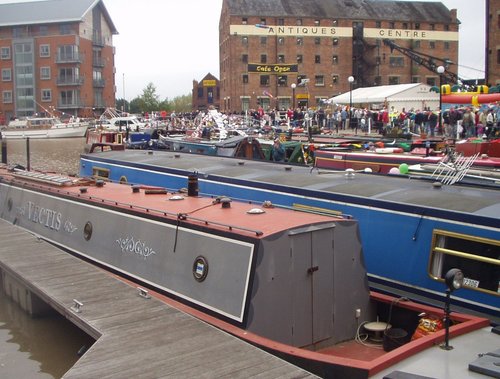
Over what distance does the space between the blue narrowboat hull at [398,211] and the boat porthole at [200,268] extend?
6.39 ft

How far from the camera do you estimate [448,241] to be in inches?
308

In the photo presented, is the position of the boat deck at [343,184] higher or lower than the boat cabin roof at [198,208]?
higher

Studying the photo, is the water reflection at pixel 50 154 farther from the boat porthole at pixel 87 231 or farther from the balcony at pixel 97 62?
the balcony at pixel 97 62

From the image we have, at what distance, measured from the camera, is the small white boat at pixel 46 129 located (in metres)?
58.5

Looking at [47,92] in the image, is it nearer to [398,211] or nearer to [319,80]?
[319,80]

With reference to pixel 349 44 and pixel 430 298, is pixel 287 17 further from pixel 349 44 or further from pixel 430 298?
pixel 430 298

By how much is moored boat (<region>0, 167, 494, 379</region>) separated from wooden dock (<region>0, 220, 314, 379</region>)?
32 centimetres

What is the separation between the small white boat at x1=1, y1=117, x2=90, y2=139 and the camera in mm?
58500

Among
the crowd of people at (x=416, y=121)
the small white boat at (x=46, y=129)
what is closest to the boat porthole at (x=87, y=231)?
the crowd of people at (x=416, y=121)

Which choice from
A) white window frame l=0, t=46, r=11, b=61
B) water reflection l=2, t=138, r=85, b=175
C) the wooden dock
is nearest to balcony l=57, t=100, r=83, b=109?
white window frame l=0, t=46, r=11, b=61

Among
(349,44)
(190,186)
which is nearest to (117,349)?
(190,186)

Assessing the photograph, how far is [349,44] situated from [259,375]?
62.1 metres

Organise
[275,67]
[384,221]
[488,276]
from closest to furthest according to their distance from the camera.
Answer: [488,276]
[384,221]
[275,67]

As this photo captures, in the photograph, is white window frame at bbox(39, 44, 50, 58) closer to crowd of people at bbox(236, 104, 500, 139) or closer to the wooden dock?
crowd of people at bbox(236, 104, 500, 139)
